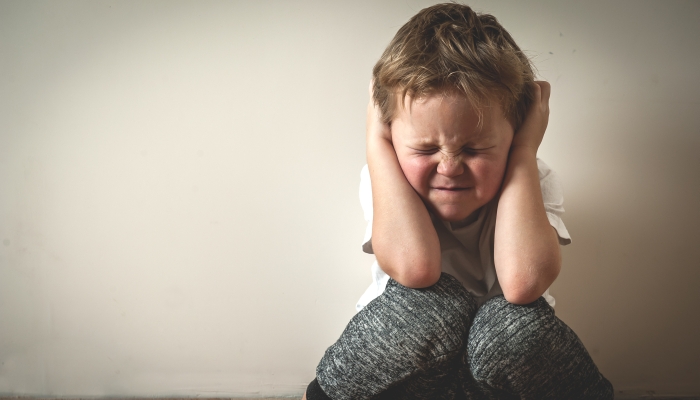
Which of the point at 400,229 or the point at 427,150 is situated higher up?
the point at 427,150

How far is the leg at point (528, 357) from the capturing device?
0.63 m

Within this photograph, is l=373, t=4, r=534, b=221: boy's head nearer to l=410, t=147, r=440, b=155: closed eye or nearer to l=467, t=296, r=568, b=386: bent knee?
l=410, t=147, r=440, b=155: closed eye

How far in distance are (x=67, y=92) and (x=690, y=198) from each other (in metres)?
1.14

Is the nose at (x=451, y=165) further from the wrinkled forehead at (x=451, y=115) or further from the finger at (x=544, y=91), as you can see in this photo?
the finger at (x=544, y=91)

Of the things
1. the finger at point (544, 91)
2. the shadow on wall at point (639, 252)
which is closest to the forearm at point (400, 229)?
the finger at point (544, 91)

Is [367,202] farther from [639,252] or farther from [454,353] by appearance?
[639,252]

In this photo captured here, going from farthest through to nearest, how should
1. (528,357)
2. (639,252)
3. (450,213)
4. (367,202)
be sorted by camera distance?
1. (639,252)
2. (367,202)
3. (450,213)
4. (528,357)

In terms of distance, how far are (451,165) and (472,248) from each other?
0.22 metres

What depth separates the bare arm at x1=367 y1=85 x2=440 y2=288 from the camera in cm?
70

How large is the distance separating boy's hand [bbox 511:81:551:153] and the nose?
130mm

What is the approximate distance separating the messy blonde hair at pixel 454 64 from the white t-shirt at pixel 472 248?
0.13m

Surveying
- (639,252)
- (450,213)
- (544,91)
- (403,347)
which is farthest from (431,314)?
(639,252)

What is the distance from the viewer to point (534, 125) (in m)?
0.78

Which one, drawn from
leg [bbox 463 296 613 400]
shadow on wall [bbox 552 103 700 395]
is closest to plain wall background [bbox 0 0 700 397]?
shadow on wall [bbox 552 103 700 395]
